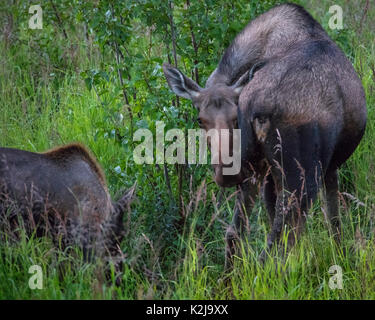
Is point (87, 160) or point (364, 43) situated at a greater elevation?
point (364, 43)

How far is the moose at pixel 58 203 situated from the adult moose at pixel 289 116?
0.92 metres

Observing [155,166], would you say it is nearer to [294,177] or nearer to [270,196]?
[270,196]

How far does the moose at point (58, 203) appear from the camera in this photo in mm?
4441

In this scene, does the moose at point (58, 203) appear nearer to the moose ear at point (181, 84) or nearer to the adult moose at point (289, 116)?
the adult moose at point (289, 116)

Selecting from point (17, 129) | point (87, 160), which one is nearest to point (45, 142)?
point (17, 129)

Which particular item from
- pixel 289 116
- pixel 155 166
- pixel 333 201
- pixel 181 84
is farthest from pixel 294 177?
pixel 155 166

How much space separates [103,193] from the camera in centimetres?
493

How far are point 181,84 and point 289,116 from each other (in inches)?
52.2

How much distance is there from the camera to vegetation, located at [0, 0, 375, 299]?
4.61 metres

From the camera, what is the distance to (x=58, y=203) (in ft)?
15.1

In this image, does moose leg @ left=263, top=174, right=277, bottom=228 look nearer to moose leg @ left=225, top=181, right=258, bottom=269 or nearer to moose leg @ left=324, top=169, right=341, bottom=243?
moose leg @ left=225, top=181, right=258, bottom=269

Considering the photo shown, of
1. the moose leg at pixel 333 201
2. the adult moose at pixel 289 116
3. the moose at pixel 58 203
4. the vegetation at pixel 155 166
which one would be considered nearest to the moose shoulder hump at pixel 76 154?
the moose at pixel 58 203
